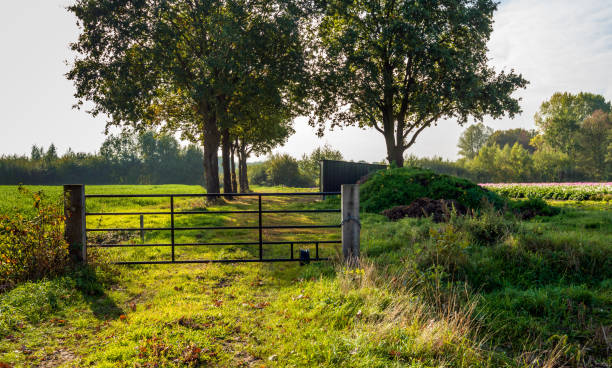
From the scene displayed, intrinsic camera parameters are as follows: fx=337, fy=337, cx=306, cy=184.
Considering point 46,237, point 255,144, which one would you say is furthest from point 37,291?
point 255,144

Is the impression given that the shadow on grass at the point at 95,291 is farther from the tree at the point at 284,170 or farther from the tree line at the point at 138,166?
the tree at the point at 284,170

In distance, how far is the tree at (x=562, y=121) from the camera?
54625mm

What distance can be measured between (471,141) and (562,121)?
29.4 meters

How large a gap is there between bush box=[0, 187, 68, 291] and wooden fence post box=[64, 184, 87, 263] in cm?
13

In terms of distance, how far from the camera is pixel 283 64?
20.8 metres

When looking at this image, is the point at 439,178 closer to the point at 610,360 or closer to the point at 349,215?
the point at 349,215

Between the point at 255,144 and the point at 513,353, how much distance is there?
1307 inches

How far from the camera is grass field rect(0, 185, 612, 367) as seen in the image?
12.2ft

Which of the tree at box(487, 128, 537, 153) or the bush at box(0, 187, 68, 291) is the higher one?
the tree at box(487, 128, 537, 153)

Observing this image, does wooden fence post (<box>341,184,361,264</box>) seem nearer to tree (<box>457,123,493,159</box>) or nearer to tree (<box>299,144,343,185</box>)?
tree (<box>299,144,343,185</box>)

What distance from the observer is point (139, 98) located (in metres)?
18.1

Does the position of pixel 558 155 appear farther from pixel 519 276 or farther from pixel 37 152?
pixel 37 152

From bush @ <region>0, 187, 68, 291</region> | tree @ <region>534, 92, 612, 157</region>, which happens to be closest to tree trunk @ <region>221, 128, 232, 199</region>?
bush @ <region>0, 187, 68, 291</region>

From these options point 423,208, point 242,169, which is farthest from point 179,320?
point 242,169
